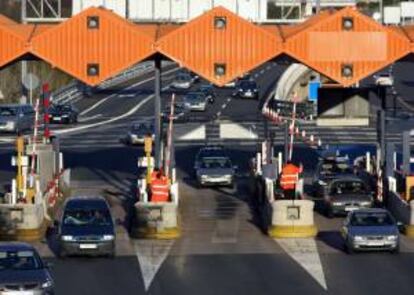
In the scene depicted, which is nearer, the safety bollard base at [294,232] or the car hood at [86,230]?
the car hood at [86,230]

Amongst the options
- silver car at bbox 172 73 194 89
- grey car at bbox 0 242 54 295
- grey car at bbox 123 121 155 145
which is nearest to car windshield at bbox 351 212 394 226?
grey car at bbox 0 242 54 295

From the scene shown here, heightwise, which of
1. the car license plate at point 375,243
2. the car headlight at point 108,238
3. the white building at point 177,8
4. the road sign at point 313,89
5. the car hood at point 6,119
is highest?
the white building at point 177,8

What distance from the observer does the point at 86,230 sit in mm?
42250

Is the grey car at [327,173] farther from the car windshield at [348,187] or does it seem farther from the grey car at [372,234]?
the grey car at [372,234]

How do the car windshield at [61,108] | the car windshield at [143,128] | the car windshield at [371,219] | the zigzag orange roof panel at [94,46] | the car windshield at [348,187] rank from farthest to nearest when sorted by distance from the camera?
the car windshield at [61,108] < the car windshield at [143,128] < the car windshield at [348,187] < the zigzag orange roof panel at [94,46] < the car windshield at [371,219]

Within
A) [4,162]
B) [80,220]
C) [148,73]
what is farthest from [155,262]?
[148,73]

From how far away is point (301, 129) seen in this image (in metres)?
84.1

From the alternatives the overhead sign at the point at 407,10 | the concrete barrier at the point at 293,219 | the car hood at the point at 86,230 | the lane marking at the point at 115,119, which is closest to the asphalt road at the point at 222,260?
the concrete barrier at the point at 293,219

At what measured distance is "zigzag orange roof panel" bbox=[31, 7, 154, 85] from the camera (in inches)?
1903

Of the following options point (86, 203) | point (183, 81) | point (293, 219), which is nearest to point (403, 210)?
Answer: point (293, 219)

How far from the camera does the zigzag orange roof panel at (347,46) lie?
48219 mm

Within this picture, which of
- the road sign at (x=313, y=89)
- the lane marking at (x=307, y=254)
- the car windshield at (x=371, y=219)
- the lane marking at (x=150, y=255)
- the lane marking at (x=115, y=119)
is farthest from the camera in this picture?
the lane marking at (x=115, y=119)

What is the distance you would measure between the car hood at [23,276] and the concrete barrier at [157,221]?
11.9m

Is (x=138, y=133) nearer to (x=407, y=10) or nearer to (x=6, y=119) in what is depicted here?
(x=6, y=119)
